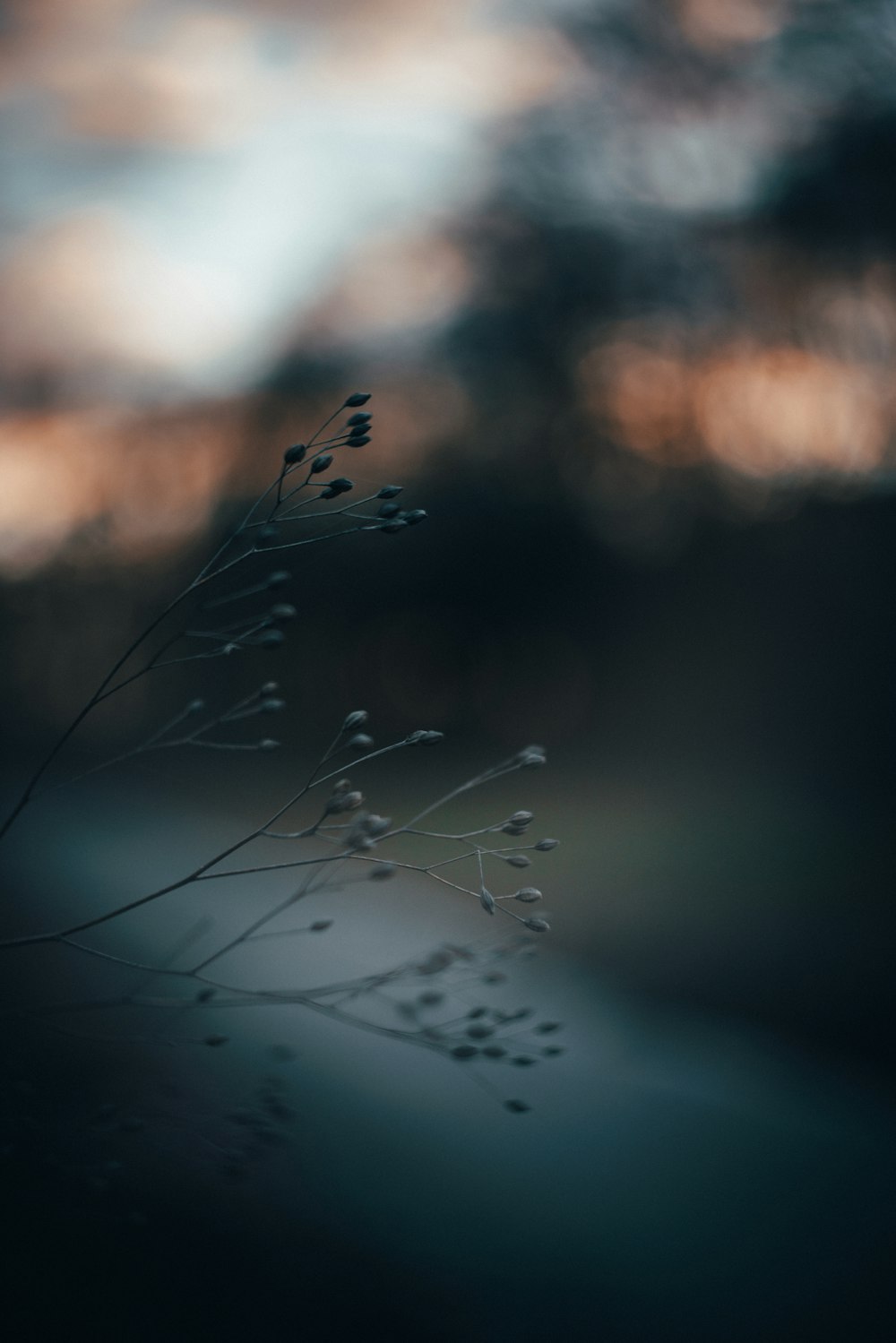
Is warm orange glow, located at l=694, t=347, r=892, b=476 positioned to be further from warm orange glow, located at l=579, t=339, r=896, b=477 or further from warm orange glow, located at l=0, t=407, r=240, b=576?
warm orange glow, located at l=0, t=407, r=240, b=576

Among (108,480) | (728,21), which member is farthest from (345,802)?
(728,21)

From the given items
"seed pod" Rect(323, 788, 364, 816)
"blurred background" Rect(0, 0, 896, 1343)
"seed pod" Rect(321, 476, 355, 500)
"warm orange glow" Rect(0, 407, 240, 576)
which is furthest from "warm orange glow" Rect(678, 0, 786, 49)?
"seed pod" Rect(323, 788, 364, 816)

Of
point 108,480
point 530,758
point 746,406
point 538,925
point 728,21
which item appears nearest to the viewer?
point 538,925

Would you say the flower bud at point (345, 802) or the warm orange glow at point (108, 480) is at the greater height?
the warm orange glow at point (108, 480)

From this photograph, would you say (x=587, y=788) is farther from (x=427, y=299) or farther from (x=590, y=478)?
(x=427, y=299)

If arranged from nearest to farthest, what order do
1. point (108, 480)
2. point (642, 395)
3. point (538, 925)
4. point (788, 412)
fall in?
point (538, 925), point (108, 480), point (788, 412), point (642, 395)

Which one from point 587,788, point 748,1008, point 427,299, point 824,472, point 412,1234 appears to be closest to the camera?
point 412,1234

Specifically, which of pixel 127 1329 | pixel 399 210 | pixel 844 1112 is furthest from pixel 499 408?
pixel 127 1329

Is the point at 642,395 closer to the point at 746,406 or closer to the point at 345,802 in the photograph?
the point at 746,406

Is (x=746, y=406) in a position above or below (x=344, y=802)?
above

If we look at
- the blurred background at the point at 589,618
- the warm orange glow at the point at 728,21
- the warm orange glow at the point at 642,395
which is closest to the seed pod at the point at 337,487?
the blurred background at the point at 589,618

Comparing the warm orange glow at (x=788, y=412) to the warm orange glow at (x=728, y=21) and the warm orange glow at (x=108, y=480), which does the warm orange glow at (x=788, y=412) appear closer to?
the warm orange glow at (x=728, y=21)
